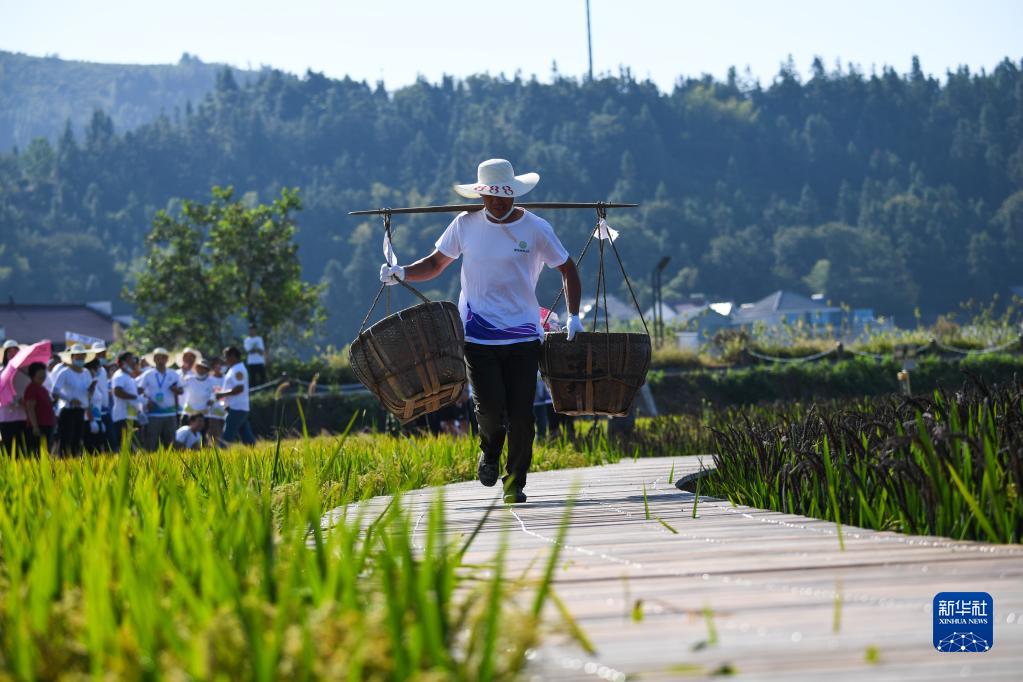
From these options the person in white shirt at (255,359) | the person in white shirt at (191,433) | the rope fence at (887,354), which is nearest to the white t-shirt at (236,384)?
the person in white shirt at (191,433)

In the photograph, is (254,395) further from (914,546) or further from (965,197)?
(965,197)

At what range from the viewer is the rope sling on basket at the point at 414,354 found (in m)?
7.66

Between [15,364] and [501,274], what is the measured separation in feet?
24.9

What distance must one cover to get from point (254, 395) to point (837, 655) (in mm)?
25128

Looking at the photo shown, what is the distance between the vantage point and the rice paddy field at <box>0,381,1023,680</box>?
2.39 m

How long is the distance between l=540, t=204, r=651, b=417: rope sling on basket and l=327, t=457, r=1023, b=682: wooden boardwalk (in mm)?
3007

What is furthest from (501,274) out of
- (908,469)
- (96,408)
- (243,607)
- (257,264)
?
(257,264)

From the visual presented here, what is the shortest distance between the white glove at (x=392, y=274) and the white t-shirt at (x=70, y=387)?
27.0 feet

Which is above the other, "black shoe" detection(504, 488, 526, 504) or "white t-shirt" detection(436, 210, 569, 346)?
"white t-shirt" detection(436, 210, 569, 346)

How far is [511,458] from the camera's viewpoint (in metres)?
7.48

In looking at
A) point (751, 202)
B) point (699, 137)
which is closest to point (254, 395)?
point (751, 202)

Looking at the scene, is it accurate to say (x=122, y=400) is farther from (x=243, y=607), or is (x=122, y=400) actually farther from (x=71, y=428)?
(x=243, y=607)

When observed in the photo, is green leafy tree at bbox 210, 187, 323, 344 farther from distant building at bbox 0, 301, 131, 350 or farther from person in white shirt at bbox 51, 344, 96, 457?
distant building at bbox 0, 301, 131, 350

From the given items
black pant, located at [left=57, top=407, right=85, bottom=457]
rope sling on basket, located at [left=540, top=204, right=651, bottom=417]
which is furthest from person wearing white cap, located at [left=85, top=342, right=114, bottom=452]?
rope sling on basket, located at [left=540, top=204, right=651, bottom=417]
